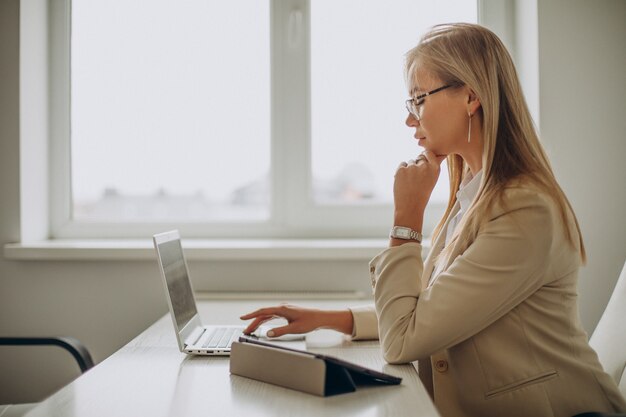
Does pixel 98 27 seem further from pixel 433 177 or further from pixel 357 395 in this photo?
pixel 357 395

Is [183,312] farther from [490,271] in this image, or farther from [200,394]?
[490,271]

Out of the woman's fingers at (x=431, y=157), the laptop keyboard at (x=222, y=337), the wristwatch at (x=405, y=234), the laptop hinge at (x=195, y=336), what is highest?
the woman's fingers at (x=431, y=157)

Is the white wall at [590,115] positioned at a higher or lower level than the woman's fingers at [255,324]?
higher

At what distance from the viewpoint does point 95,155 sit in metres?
2.44

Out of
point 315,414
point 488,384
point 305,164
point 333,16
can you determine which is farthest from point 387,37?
point 315,414

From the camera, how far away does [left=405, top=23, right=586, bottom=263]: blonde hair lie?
3.84 feet

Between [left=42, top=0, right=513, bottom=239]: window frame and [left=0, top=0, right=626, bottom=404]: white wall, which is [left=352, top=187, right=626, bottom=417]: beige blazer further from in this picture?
[left=42, top=0, right=513, bottom=239]: window frame

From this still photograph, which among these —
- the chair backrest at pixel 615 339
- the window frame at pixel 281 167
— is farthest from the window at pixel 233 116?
the chair backrest at pixel 615 339

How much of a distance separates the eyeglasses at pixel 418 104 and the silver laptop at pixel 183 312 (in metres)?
0.62

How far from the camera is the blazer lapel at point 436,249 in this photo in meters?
1.40

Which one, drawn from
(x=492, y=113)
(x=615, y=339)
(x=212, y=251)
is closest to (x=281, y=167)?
(x=212, y=251)

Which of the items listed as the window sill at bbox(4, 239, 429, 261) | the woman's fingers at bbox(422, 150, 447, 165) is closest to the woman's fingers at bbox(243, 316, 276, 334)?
the woman's fingers at bbox(422, 150, 447, 165)

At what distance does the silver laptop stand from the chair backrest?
2.66ft

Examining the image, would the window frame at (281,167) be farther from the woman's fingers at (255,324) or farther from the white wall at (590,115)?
the woman's fingers at (255,324)
